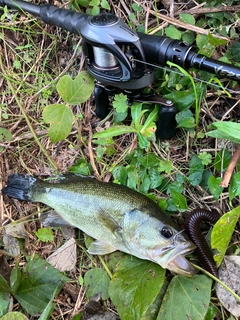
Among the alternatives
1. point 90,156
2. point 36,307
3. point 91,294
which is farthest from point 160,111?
point 36,307

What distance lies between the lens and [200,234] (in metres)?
2.98

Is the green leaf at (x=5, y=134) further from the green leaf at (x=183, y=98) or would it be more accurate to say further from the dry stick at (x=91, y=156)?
the green leaf at (x=183, y=98)

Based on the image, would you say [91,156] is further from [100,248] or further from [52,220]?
[100,248]

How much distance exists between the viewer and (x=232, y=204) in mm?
3055

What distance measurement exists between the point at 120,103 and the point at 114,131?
0.73 ft

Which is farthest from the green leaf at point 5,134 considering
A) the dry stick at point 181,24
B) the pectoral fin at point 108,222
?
the dry stick at point 181,24

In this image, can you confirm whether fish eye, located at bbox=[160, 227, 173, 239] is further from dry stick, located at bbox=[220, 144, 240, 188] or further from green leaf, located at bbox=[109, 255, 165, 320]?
dry stick, located at bbox=[220, 144, 240, 188]

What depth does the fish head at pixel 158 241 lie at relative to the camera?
9.11ft

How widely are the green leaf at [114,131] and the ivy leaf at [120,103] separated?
0.13 metres

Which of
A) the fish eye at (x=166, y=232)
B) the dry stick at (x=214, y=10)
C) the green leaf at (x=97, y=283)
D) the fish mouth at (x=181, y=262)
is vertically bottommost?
the green leaf at (x=97, y=283)

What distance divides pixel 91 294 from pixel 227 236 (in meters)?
1.17

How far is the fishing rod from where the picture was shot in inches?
107

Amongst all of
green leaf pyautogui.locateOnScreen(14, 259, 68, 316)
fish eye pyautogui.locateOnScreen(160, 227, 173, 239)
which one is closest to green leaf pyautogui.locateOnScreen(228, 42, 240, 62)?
fish eye pyautogui.locateOnScreen(160, 227, 173, 239)

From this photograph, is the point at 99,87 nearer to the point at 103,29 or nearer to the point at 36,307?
the point at 103,29
